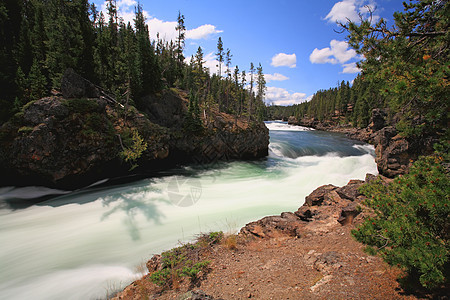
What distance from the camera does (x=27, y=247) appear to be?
26.4ft

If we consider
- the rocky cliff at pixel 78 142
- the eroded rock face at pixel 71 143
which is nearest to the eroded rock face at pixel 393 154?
the rocky cliff at pixel 78 142

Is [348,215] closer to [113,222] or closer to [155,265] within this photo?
[155,265]

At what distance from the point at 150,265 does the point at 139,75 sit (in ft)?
72.5

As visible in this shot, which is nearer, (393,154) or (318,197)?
(318,197)

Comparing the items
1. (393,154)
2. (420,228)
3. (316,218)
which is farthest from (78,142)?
(393,154)

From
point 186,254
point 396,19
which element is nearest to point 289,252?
point 186,254

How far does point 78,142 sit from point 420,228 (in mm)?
17031

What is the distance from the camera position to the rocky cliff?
464 inches

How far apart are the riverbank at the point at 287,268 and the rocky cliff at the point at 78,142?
10951mm

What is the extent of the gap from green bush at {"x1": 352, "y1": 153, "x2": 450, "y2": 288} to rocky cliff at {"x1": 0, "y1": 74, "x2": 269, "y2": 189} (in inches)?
600

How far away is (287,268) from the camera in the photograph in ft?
16.0

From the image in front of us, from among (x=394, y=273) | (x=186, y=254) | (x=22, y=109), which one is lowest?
(x=186, y=254)

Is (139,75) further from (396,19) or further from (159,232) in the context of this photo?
(396,19)

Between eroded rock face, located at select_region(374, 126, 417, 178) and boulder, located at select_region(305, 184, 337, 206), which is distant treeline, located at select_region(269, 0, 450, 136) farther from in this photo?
eroded rock face, located at select_region(374, 126, 417, 178)
